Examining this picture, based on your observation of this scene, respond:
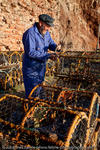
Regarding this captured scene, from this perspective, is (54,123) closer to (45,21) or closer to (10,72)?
(45,21)

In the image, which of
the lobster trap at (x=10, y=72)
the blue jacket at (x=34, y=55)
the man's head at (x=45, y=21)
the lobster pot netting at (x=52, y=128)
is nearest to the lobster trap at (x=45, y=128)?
the lobster pot netting at (x=52, y=128)

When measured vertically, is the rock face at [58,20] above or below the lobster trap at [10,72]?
above

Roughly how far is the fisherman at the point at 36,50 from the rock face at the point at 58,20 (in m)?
0.49

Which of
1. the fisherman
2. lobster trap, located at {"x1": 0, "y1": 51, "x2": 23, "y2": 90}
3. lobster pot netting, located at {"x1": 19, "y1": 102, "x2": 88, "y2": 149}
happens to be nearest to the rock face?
the fisherman

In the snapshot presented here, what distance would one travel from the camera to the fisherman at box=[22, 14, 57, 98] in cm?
251

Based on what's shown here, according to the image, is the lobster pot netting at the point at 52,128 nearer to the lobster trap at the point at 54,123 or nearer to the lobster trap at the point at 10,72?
the lobster trap at the point at 54,123

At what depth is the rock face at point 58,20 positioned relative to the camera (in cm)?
668

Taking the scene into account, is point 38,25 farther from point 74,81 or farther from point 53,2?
point 53,2

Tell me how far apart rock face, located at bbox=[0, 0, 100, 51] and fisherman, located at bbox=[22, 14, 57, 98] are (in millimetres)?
489

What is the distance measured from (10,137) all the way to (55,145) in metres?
0.50

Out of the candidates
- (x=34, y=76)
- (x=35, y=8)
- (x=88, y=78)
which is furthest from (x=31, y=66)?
(x=35, y=8)

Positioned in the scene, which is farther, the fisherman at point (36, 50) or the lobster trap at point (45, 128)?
the fisherman at point (36, 50)

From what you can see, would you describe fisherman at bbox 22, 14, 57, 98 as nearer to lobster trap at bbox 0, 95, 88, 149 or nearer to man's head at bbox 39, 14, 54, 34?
man's head at bbox 39, 14, 54, 34

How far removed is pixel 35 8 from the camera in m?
8.14
